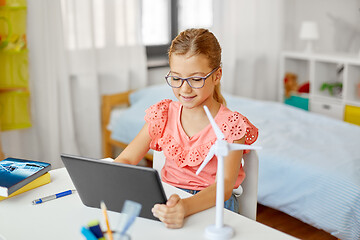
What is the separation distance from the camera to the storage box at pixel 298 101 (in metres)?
3.91

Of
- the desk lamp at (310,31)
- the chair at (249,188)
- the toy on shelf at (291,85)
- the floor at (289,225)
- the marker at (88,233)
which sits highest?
the desk lamp at (310,31)

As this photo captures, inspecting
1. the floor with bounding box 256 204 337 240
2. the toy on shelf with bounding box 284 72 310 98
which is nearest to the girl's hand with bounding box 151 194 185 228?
the floor with bounding box 256 204 337 240

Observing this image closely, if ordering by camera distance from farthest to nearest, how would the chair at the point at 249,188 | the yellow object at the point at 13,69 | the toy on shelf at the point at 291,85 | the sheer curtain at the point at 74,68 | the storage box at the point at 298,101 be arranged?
the toy on shelf at the point at 291,85, the storage box at the point at 298,101, the sheer curtain at the point at 74,68, the yellow object at the point at 13,69, the chair at the point at 249,188

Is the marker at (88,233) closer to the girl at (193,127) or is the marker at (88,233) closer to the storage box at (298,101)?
the girl at (193,127)

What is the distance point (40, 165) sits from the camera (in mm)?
1537

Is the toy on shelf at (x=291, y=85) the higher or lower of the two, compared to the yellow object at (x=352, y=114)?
higher

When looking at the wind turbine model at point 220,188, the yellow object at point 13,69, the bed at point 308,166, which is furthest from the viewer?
the yellow object at point 13,69

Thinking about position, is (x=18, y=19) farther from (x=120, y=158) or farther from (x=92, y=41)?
(x=120, y=158)

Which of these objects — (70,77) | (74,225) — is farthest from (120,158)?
(70,77)

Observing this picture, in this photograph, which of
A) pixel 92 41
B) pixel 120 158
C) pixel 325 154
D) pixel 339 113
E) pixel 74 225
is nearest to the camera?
pixel 74 225

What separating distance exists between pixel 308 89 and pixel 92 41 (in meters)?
1.83

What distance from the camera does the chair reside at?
4.93 feet

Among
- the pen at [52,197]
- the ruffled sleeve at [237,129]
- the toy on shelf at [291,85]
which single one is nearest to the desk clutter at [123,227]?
the pen at [52,197]

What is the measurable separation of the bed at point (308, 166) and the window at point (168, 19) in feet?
2.33
